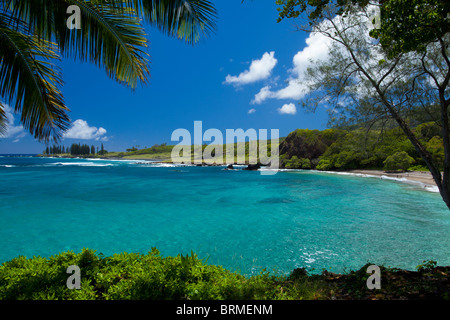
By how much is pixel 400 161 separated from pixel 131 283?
1917 inches

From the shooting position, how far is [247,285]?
11.5 ft

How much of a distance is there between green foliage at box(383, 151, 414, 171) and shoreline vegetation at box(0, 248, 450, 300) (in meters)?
43.3

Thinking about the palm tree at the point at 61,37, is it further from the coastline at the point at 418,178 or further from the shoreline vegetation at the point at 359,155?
the coastline at the point at 418,178

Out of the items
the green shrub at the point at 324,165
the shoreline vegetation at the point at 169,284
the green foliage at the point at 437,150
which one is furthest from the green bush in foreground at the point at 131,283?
the green shrub at the point at 324,165

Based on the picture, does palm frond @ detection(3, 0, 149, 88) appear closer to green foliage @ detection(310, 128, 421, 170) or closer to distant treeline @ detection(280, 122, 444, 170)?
distant treeline @ detection(280, 122, 444, 170)

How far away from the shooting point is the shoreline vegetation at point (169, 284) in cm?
316

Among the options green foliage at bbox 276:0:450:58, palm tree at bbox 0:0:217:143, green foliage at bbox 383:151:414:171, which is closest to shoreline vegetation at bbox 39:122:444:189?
green foliage at bbox 383:151:414:171

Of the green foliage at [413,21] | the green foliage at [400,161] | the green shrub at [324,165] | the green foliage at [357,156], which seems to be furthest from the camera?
the green shrub at [324,165]

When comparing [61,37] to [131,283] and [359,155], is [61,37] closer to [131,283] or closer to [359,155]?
[131,283]

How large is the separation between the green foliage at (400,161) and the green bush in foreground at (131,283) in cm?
4554

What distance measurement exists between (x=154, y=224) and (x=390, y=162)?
44006 millimetres

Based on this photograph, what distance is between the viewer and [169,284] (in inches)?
129

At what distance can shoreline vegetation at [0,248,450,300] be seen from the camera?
3.16 m
